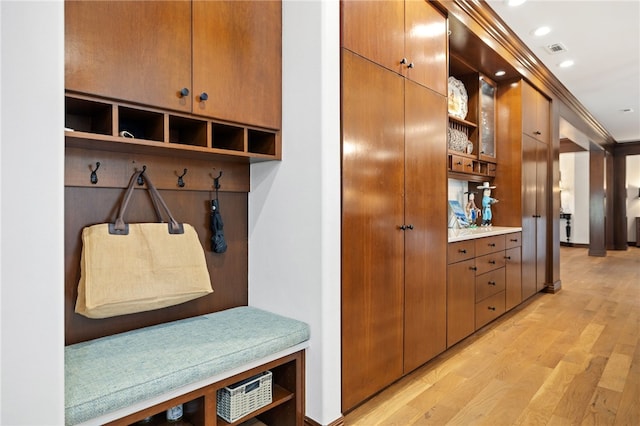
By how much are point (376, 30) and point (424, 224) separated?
1.14 metres

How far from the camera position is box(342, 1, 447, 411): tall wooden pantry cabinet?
192cm

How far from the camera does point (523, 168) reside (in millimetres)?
4047

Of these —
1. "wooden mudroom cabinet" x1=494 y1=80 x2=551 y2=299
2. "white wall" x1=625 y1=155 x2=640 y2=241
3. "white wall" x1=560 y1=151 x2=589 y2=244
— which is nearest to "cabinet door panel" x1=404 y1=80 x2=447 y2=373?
"wooden mudroom cabinet" x1=494 y1=80 x2=551 y2=299

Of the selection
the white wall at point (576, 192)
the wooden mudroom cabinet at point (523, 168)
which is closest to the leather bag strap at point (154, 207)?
the wooden mudroom cabinet at point (523, 168)

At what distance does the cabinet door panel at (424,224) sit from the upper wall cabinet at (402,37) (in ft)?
0.38

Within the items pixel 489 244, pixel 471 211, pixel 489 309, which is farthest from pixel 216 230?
pixel 471 211

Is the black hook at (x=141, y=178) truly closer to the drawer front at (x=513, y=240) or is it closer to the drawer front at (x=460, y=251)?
the drawer front at (x=460, y=251)

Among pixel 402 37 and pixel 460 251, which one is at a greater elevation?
pixel 402 37

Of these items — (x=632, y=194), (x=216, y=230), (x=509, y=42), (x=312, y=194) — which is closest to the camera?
(x=312, y=194)

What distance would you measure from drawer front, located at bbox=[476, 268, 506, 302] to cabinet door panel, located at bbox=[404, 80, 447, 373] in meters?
0.64

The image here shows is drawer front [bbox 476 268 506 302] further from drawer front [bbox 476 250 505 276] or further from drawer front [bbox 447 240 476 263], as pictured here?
drawer front [bbox 447 240 476 263]

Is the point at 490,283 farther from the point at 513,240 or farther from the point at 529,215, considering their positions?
the point at 529,215
